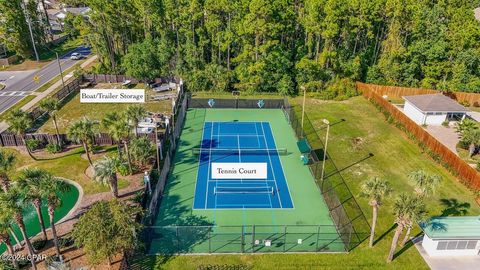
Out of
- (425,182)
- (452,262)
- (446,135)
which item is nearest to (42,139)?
(425,182)

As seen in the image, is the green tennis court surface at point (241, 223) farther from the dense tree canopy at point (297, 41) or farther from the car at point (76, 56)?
the car at point (76, 56)

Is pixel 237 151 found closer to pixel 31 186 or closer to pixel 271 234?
pixel 271 234

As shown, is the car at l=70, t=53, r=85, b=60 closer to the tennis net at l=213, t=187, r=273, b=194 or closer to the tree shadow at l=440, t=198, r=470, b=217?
the tennis net at l=213, t=187, r=273, b=194

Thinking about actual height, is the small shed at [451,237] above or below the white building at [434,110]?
below

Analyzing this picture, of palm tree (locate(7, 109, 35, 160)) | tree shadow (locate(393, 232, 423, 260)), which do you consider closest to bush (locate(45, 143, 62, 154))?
palm tree (locate(7, 109, 35, 160))

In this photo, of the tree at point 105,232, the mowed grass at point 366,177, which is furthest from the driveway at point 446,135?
the tree at point 105,232

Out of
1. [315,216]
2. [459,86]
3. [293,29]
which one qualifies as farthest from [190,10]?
[459,86]
